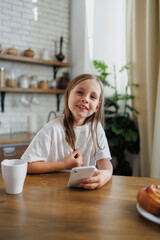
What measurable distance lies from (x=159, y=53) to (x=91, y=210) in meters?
2.35

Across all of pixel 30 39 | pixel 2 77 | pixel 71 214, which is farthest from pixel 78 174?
pixel 30 39

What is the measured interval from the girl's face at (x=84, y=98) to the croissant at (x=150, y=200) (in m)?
0.62

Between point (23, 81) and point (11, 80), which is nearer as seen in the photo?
point (11, 80)

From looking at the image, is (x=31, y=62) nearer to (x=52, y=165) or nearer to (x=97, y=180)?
(x=52, y=165)

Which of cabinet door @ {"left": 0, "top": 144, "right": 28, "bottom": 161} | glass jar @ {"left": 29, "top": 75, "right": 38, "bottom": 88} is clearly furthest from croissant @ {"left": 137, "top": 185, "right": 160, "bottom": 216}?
glass jar @ {"left": 29, "top": 75, "right": 38, "bottom": 88}

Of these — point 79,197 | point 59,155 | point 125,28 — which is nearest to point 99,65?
point 125,28

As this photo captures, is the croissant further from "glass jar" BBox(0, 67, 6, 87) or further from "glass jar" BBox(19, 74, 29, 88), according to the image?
"glass jar" BBox(19, 74, 29, 88)

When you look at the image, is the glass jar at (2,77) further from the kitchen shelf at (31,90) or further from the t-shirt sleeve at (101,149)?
the t-shirt sleeve at (101,149)

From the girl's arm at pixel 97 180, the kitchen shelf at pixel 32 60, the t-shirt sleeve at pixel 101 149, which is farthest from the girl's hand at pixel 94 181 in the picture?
the kitchen shelf at pixel 32 60

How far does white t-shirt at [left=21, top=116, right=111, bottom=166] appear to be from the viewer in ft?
3.92

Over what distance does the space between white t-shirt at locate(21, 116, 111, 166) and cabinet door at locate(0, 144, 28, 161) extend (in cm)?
147

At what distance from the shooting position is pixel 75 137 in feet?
4.53

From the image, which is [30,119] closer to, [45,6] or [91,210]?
[45,6]

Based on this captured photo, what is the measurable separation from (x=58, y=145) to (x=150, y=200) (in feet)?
2.42
